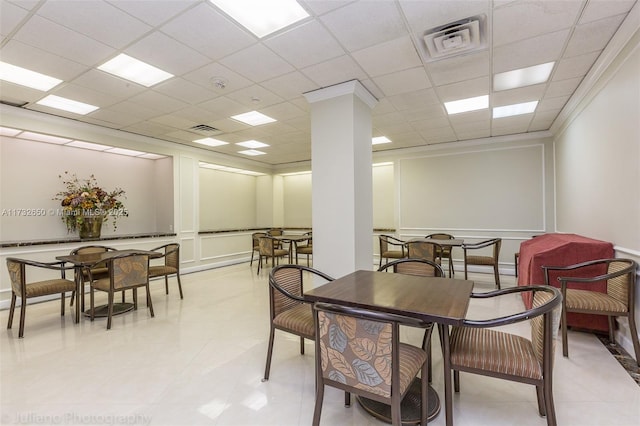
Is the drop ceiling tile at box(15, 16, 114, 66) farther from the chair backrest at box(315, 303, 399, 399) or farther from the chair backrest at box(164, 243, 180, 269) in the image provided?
the chair backrest at box(315, 303, 399, 399)

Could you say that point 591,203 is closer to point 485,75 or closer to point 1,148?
point 485,75

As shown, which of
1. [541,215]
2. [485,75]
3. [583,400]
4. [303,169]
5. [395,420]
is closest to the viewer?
[395,420]

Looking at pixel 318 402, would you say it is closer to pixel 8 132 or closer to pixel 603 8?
pixel 603 8

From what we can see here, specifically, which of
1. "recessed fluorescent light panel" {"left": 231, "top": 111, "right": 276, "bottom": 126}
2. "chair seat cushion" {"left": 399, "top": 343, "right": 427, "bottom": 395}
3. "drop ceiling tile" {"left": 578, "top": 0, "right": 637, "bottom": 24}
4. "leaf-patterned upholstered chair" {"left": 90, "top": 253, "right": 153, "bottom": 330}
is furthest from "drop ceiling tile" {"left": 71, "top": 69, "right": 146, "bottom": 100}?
"drop ceiling tile" {"left": 578, "top": 0, "right": 637, "bottom": 24}

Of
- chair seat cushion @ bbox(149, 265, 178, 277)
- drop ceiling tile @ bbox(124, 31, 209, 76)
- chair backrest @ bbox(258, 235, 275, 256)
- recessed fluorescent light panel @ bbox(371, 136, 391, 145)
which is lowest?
chair seat cushion @ bbox(149, 265, 178, 277)

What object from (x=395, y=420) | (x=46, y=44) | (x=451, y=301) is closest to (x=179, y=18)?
(x=46, y=44)

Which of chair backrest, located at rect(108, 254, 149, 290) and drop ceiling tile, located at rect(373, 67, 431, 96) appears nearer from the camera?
drop ceiling tile, located at rect(373, 67, 431, 96)

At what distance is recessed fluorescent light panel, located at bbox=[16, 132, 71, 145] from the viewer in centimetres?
462

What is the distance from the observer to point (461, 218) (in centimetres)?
628

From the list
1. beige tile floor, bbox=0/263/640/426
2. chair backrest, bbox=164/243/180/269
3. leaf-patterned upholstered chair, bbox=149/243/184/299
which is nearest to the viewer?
beige tile floor, bbox=0/263/640/426

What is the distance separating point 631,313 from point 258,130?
5048mm

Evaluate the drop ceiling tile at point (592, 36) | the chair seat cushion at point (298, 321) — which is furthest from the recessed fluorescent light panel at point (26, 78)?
the drop ceiling tile at point (592, 36)

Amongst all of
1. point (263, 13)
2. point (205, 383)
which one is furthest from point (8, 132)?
point (205, 383)

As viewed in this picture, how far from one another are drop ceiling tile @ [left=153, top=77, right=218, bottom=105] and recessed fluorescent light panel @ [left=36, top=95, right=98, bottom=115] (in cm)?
132
